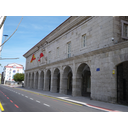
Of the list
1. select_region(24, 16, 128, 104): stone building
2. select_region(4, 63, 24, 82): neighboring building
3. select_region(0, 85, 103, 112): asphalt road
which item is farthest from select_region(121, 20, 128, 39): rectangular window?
select_region(4, 63, 24, 82): neighboring building

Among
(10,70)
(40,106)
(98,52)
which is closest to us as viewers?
(40,106)

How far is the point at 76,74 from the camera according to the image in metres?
19.2

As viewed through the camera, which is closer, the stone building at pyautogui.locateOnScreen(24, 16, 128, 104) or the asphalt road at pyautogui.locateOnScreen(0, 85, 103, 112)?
the asphalt road at pyautogui.locateOnScreen(0, 85, 103, 112)

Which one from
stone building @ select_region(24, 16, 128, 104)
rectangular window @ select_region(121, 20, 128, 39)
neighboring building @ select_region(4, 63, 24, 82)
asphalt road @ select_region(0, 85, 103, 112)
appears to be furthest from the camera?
neighboring building @ select_region(4, 63, 24, 82)

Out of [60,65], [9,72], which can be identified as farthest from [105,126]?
[9,72]

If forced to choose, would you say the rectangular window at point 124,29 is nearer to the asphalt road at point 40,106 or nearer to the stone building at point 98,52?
the stone building at point 98,52

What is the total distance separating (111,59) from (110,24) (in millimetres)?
3603

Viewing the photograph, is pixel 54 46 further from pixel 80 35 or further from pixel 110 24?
pixel 110 24

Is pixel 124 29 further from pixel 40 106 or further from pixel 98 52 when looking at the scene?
pixel 40 106

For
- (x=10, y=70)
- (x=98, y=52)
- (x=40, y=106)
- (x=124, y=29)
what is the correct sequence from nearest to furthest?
(x=40, y=106) < (x=124, y=29) < (x=98, y=52) < (x=10, y=70)

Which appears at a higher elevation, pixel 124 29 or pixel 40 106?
pixel 124 29

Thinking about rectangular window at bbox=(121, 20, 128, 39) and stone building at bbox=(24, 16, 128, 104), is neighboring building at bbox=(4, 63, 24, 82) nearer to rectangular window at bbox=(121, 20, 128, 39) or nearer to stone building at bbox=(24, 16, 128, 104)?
stone building at bbox=(24, 16, 128, 104)

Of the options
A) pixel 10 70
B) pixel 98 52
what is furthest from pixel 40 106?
pixel 10 70

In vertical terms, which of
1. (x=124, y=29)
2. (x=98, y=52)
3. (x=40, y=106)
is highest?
(x=124, y=29)
